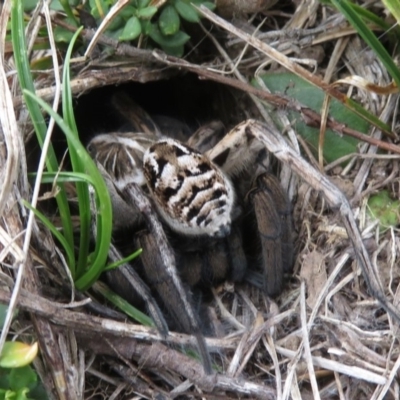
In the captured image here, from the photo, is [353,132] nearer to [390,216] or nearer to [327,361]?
[390,216]

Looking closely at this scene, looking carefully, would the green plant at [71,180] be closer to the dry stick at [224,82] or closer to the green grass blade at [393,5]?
the dry stick at [224,82]

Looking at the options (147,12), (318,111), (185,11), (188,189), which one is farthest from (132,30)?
(318,111)

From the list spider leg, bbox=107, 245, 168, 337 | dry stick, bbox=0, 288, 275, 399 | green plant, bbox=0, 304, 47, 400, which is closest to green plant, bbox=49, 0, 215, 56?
spider leg, bbox=107, 245, 168, 337

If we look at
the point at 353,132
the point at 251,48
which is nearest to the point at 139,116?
the point at 251,48

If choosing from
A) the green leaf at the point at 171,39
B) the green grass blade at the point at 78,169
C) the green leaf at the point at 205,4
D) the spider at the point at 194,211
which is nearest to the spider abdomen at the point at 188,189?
the spider at the point at 194,211

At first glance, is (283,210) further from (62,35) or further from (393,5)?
(62,35)

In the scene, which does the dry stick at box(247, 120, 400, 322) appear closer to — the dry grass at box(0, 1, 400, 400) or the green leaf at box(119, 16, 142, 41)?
the dry grass at box(0, 1, 400, 400)
